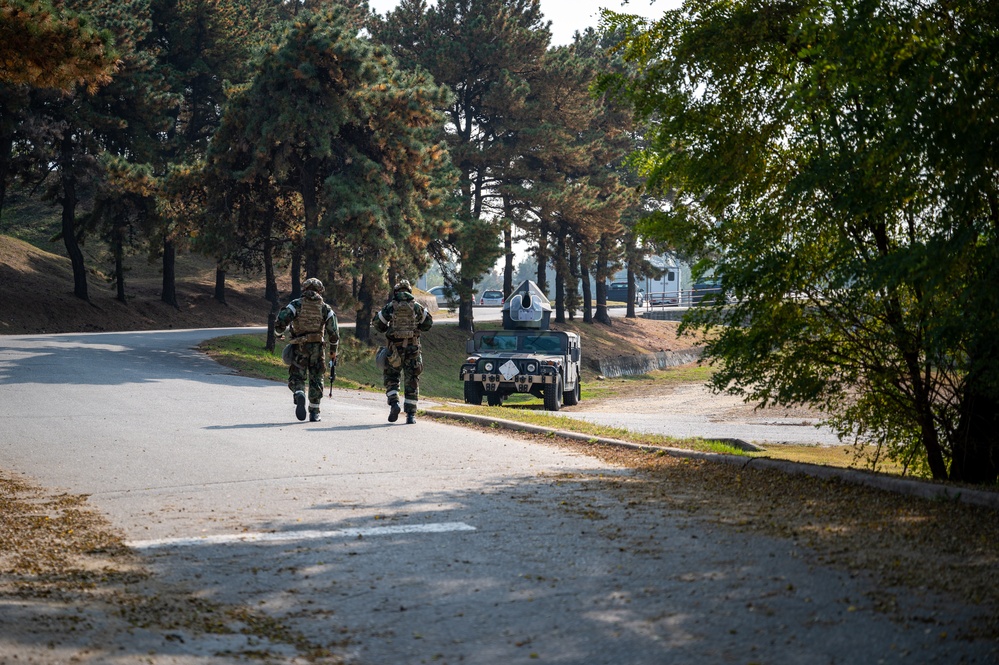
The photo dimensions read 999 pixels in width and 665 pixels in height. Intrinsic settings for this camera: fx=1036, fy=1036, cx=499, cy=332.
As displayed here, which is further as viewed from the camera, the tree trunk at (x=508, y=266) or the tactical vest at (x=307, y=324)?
the tree trunk at (x=508, y=266)

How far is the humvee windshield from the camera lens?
85.7 feet

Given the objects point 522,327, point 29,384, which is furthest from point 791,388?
point 522,327

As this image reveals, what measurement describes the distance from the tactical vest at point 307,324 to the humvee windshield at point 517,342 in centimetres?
1088

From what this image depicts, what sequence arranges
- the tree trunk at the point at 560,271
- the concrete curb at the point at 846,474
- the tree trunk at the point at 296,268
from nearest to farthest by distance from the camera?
the concrete curb at the point at 846,474
the tree trunk at the point at 296,268
the tree trunk at the point at 560,271

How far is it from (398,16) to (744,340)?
126ft

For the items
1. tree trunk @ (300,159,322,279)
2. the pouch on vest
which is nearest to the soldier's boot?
the pouch on vest

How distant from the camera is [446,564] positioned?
5926mm

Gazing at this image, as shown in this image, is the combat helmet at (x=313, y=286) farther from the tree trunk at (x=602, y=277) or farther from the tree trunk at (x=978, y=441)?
the tree trunk at (x=602, y=277)

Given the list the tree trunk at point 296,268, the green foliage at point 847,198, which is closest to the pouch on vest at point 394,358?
the green foliage at point 847,198

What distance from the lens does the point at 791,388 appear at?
10539 millimetres

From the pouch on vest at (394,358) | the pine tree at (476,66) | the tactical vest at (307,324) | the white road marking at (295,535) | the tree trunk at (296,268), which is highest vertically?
the pine tree at (476,66)

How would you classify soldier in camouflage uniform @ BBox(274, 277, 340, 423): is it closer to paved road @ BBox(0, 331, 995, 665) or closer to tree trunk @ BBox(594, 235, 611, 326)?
paved road @ BBox(0, 331, 995, 665)

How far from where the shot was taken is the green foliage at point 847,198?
845 cm

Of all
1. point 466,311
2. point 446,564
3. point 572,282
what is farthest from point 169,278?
point 446,564
